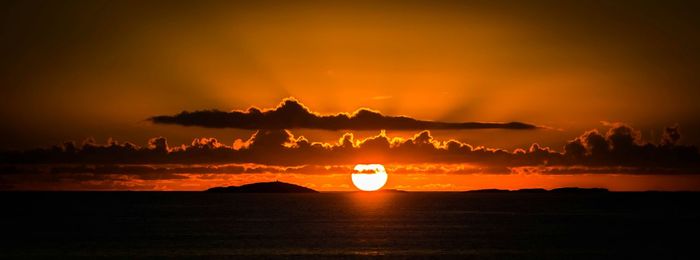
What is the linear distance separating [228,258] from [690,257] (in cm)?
5957

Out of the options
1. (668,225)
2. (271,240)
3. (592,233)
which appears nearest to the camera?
(271,240)

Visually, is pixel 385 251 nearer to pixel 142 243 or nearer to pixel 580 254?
pixel 580 254

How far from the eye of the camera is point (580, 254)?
381 feet

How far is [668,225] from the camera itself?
192 metres

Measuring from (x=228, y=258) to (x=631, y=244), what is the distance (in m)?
66.1

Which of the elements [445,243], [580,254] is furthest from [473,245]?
[580,254]

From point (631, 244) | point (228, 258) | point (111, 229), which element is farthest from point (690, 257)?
point (111, 229)

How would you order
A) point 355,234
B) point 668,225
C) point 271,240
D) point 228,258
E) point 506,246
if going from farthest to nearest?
1. point 668,225
2. point 355,234
3. point 271,240
4. point 506,246
5. point 228,258

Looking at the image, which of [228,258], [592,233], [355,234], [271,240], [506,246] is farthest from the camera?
[592,233]

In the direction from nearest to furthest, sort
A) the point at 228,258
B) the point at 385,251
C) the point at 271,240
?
the point at 228,258
the point at 385,251
the point at 271,240

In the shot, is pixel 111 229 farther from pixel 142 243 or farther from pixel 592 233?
pixel 592 233

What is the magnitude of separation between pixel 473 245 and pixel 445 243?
471 centimetres

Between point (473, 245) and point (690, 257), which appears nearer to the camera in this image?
point (690, 257)

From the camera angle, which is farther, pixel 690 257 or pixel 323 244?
pixel 323 244
